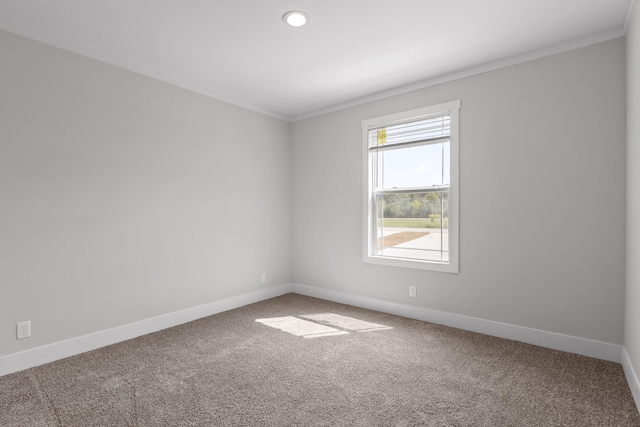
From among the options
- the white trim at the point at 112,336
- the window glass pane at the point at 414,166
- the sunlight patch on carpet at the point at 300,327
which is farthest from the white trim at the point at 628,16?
the white trim at the point at 112,336

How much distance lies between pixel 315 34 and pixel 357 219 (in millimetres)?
2206

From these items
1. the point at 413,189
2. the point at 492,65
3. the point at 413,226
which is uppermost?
the point at 492,65

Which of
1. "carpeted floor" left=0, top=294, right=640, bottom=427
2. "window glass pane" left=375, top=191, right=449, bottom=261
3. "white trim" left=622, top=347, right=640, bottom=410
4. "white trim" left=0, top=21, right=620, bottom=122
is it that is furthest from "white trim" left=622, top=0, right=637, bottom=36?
"carpeted floor" left=0, top=294, right=640, bottom=427

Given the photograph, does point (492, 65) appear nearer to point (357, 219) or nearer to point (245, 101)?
point (357, 219)

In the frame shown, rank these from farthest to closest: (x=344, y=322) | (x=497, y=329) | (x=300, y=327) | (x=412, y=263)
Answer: (x=412, y=263)
(x=344, y=322)
(x=300, y=327)
(x=497, y=329)

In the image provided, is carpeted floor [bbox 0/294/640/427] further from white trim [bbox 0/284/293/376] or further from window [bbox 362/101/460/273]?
window [bbox 362/101/460/273]

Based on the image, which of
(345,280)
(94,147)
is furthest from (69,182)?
(345,280)

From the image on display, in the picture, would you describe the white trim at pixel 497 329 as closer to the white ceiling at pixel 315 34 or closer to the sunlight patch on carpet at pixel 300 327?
the sunlight patch on carpet at pixel 300 327

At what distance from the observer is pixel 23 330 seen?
258 cm

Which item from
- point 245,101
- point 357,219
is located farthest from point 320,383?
point 245,101

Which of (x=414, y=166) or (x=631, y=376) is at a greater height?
(x=414, y=166)

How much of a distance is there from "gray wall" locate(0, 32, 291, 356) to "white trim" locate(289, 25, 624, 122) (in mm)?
1441

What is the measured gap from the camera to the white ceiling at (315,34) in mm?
2352

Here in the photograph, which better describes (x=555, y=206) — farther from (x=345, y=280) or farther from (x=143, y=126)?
(x=143, y=126)
